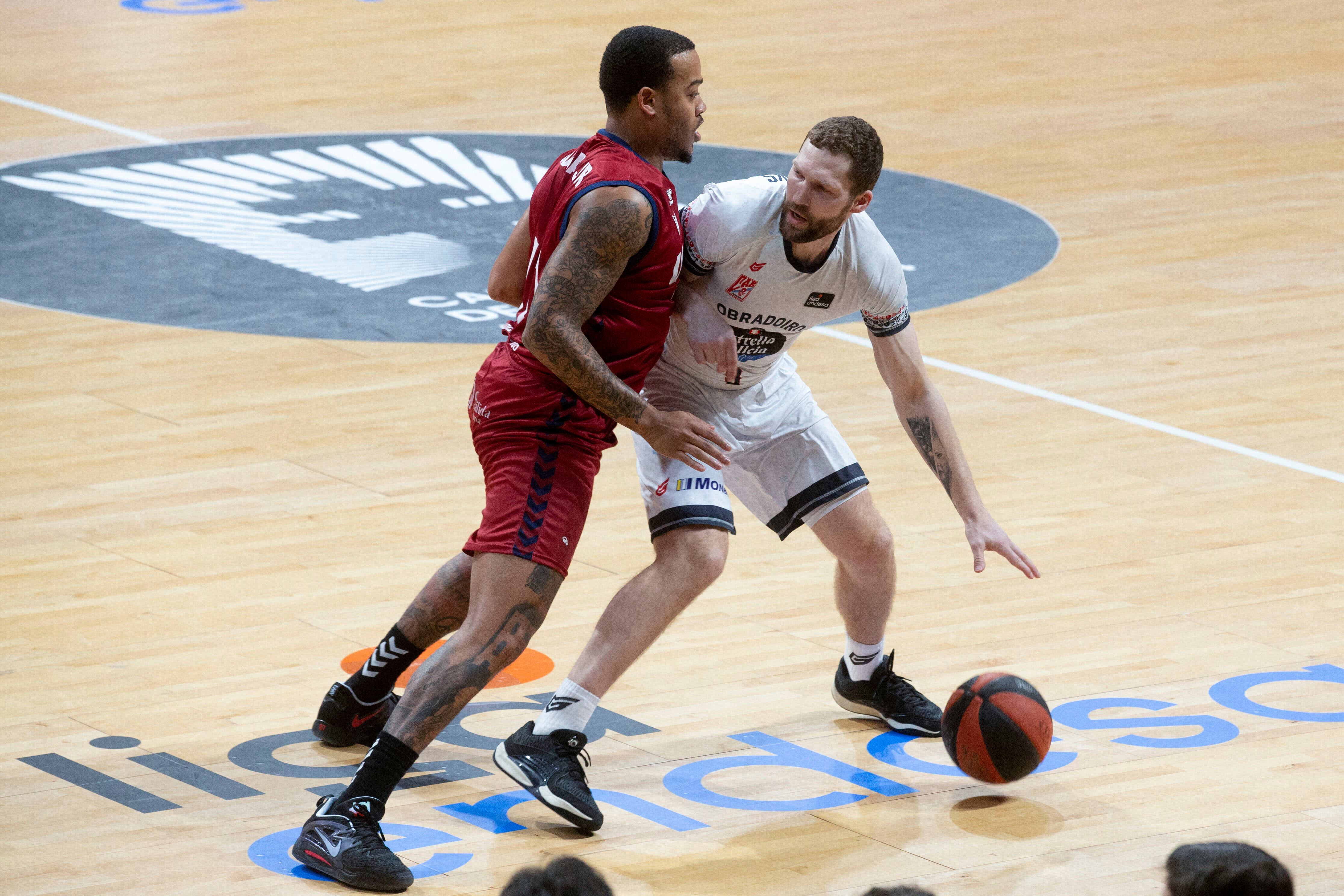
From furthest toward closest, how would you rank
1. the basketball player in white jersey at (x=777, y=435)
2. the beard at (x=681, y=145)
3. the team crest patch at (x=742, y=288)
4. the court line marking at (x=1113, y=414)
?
the court line marking at (x=1113, y=414)
the team crest patch at (x=742, y=288)
the basketball player in white jersey at (x=777, y=435)
the beard at (x=681, y=145)

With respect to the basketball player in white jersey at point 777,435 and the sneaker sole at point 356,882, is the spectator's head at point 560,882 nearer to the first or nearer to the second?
the sneaker sole at point 356,882

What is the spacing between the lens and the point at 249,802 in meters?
5.48

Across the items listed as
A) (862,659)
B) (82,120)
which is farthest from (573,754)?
(82,120)

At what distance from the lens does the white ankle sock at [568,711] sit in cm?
538

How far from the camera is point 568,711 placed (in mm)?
5395

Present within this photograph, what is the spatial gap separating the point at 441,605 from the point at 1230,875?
10.3 feet

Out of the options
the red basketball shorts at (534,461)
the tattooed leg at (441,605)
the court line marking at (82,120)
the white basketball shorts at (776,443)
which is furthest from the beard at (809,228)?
the court line marking at (82,120)

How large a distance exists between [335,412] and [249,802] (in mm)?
3878

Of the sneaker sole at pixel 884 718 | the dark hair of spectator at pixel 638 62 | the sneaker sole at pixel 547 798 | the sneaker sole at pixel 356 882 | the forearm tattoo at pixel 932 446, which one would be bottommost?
the sneaker sole at pixel 356 882

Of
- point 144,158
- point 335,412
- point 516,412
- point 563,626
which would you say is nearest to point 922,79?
point 144,158

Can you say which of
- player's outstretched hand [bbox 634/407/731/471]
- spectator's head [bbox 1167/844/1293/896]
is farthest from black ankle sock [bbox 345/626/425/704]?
spectator's head [bbox 1167/844/1293/896]

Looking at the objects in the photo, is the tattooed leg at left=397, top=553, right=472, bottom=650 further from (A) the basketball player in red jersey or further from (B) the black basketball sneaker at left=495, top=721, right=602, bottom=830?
(B) the black basketball sneaker at left=495, top=721, right=602, bottom=830

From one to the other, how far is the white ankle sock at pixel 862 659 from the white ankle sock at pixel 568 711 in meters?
0.92

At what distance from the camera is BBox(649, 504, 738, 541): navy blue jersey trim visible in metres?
5.54
